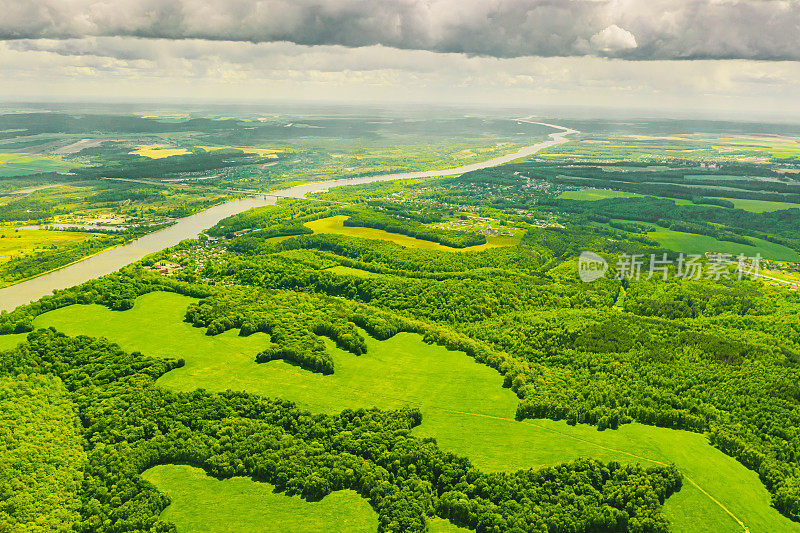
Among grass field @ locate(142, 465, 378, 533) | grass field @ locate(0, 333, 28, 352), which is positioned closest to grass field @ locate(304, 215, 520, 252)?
grass field @ locate(0, 333, 28, 352)

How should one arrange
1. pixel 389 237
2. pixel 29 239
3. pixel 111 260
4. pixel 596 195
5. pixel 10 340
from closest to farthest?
pixel 10 340 → pixel 111 260 → pixel 29 239 → pixel 389 237 → pixel 596 195

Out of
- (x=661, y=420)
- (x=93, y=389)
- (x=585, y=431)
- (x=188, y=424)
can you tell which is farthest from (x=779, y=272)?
(x=93, y=389)

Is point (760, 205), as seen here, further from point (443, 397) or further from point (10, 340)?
point (10, 340)

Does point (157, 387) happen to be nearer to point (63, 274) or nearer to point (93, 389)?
point (93, 389)

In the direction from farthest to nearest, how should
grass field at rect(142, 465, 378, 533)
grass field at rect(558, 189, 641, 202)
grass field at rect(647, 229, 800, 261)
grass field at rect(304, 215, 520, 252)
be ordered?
grass field at rect(558, 189, 641, 202) < grass field at rect(304, 215, 520, 252) < grass field at rect(647, 229, 800, 261) < grass field at rect(142, 465, 378, 533)

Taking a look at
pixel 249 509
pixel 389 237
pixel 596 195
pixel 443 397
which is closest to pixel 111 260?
pixel 389 237

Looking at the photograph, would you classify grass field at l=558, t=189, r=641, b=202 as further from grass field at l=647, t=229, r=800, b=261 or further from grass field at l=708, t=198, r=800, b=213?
grass field at l=647, t=229, r=800, b=261
